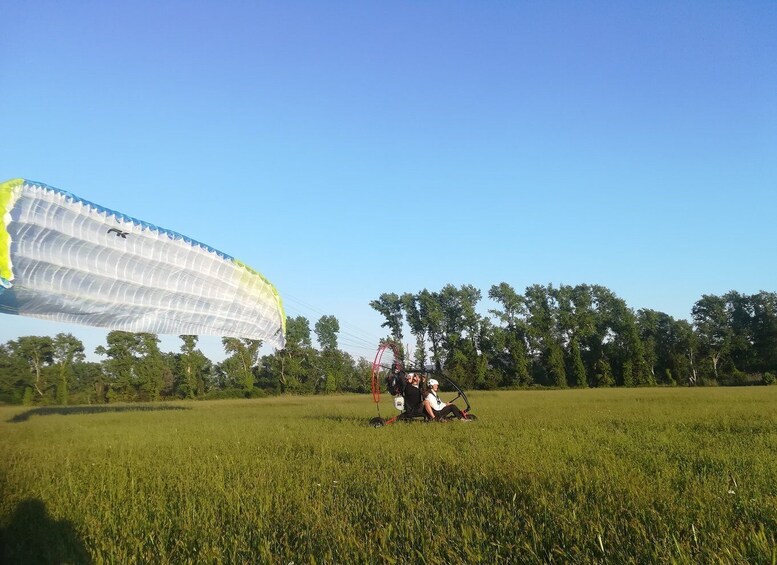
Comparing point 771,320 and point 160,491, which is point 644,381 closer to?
point 771,320

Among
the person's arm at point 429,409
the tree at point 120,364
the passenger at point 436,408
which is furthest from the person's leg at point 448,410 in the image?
the tree at point 120,364

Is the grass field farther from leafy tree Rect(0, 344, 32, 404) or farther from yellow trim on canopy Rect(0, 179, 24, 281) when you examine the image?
leafy tree Rect(0, 344, 32, 404)

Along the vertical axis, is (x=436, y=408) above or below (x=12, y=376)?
below

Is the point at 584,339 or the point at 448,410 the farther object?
the point at 584,339

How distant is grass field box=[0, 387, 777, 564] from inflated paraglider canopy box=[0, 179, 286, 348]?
304cm

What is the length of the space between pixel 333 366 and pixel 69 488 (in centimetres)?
6205

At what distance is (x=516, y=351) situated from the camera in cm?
6775

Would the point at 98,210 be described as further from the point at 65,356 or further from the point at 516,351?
the point at 516,351

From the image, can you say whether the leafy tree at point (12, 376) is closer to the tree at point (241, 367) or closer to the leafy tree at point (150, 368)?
the leafy tree at point (150, 368)

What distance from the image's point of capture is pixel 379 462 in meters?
7.15

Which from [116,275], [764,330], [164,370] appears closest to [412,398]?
[116,275]

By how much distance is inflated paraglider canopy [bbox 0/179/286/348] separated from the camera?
9133mm

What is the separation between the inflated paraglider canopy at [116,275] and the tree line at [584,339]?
163 feet

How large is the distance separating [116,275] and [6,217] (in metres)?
2.92
